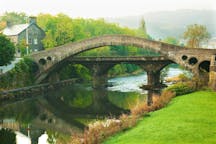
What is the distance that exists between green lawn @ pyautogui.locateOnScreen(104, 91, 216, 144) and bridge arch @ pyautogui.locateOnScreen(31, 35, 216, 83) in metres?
26.4

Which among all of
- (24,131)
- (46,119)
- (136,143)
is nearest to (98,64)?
(46,119)

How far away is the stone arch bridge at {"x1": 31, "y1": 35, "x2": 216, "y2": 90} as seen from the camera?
58312mm

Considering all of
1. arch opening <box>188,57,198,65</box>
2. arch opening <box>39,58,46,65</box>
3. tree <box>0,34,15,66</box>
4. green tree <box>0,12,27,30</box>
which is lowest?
arch opening <box>39,58,46,65</box>

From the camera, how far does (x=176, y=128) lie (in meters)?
24.8

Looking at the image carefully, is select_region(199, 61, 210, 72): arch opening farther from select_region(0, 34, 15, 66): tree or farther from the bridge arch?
select_region(0, 34, 15, 66): tree

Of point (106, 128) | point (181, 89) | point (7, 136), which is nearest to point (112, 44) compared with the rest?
point (181, 89)

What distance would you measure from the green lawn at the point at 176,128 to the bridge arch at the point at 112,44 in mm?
26381

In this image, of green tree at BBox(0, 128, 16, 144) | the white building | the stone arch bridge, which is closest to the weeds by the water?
the white building

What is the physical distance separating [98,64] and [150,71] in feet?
A: 34.8

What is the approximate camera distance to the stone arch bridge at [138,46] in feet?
191

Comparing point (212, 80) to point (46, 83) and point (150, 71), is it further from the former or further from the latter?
point (46, 83)

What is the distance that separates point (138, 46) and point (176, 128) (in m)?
41.4

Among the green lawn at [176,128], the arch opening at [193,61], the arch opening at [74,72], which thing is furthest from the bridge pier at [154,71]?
the green lawn at [176,128]

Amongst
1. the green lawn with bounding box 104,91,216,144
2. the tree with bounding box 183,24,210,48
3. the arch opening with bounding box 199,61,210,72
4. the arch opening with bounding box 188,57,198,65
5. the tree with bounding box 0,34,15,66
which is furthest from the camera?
the tree with bounding box 183,24,210,48
